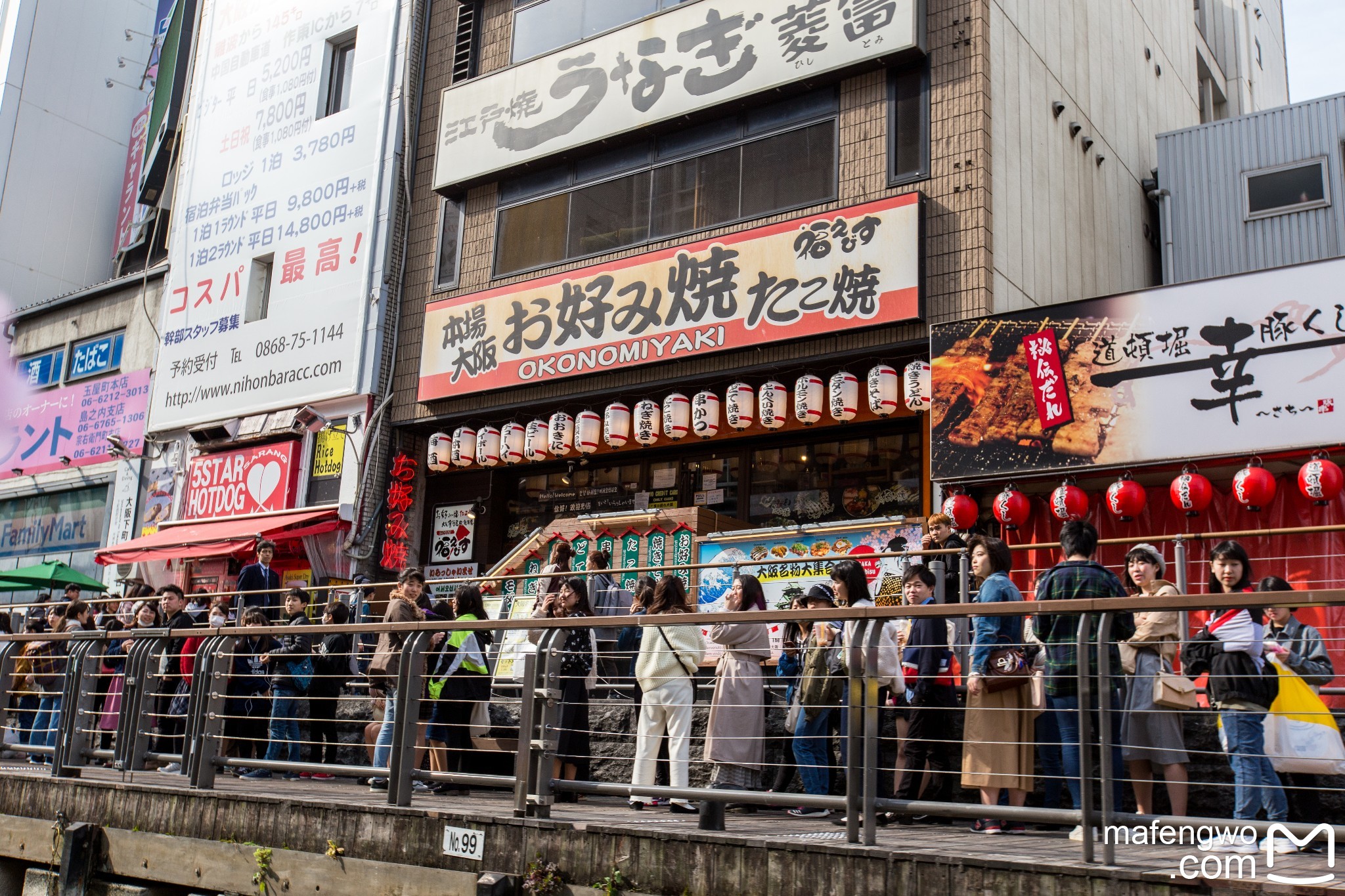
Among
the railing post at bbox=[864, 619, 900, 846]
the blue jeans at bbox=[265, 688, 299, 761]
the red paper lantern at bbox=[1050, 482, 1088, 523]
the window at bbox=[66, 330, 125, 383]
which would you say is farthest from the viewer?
→ the window at bbox=[66, 330, 125, 383]

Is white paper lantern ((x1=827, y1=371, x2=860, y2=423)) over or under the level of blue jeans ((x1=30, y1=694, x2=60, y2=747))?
over

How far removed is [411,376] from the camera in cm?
1812

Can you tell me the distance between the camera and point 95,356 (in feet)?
76.7

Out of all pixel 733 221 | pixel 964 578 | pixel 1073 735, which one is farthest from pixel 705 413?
pixel 1073 735

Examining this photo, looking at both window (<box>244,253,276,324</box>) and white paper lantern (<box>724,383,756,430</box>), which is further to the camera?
window (<box>244,253,276,324</box>)

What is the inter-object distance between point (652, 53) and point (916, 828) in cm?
1215

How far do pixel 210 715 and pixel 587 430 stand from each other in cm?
796

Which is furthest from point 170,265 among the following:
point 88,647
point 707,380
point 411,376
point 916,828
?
point 916,828

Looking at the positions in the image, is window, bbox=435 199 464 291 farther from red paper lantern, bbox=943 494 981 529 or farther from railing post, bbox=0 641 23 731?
red paper lantern, bbox=943 494 981 529

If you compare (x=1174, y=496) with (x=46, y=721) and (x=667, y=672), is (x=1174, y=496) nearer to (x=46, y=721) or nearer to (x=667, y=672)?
(x=667, y=672)

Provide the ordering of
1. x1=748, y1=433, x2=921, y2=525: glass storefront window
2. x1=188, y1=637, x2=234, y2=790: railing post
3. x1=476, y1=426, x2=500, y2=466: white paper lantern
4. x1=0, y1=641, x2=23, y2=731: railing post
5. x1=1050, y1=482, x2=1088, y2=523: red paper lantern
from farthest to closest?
1. x1=476, y1=426, x2=500, y2=466: white paper lantern
2. x1=748, y1=433, x2=921, y2=525: glass storefront window
3. x1=1050, y1=482, x2=1088, y2=523: red paper lantern
4. x1=0, y1=641, x2=23, y2=731: railing post
5. x1=188, y1=637, x2=234, y2=790: railing post

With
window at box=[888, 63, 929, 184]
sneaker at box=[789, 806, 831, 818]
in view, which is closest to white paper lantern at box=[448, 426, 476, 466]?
window at box=[888, 63, 929, 184]

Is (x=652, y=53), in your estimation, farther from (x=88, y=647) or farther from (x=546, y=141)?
(x=88, y=647)

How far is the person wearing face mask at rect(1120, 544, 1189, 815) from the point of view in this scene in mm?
6043
